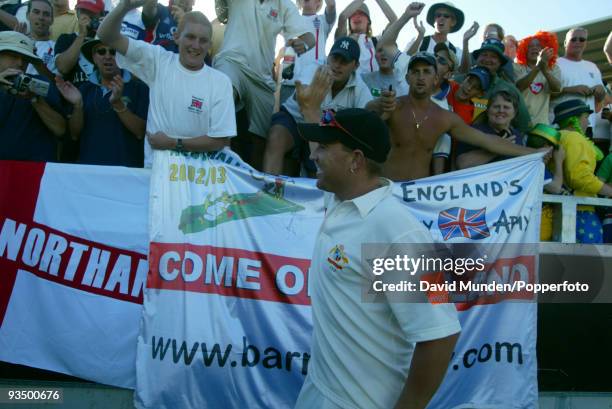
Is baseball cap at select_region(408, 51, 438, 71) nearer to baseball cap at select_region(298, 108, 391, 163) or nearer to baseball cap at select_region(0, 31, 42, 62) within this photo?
baseball cap at select_region(0, 31, 42, 62)

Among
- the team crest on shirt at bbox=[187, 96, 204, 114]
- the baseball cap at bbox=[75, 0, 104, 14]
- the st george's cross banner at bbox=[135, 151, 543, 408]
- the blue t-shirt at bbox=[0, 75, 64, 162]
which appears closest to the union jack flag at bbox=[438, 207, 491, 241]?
the st george's cross banner at bbox=[135, 151, 543, 408]

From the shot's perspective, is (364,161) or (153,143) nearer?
(364,161)

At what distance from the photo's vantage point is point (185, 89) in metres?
5.15

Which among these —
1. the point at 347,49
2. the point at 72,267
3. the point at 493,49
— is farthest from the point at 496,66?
the point at 72,267

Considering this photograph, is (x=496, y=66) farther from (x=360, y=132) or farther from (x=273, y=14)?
(x=360, y=132)

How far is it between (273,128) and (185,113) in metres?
0.91

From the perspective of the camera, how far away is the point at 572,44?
321 inches

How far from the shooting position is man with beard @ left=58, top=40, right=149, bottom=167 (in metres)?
5.31

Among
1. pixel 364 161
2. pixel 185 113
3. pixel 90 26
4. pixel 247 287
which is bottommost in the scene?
pixel 247 287

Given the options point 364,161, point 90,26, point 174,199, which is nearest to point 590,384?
point 174,199

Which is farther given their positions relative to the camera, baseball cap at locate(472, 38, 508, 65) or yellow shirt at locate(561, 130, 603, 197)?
baseball cap at locate(472, 38, 508, 65)

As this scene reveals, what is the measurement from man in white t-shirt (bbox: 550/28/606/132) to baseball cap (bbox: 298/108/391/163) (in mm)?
5489

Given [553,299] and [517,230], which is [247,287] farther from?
[553,299]

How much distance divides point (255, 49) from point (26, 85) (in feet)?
6.68
